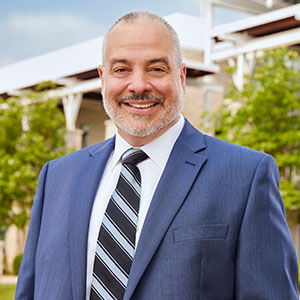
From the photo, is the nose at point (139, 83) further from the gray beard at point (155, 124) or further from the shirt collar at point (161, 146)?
the shirt collar at point (161, 146)

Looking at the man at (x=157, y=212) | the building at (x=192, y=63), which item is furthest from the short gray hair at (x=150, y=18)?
the building at (x=192, y=63)

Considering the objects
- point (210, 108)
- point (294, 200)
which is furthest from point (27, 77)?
point (294, 200)

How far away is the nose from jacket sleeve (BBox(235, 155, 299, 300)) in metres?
0.67

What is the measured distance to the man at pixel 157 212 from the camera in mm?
2541

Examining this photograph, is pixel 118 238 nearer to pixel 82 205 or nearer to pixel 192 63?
pixel 82 205

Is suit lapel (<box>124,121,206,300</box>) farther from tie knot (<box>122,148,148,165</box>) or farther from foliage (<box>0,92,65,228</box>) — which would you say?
foliage (<box>0,92,65,228</box>)

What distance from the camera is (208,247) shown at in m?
2.53

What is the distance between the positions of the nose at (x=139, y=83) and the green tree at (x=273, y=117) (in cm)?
1557

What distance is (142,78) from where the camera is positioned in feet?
9.02

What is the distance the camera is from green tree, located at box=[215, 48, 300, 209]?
1815 cm

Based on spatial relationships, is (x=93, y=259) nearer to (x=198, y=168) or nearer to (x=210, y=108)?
(x=198, y=168)

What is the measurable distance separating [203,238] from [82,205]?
0.68m

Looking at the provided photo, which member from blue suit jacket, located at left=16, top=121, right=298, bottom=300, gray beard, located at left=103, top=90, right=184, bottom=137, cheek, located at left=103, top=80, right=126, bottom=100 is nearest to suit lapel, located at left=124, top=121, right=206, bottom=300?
blue suit jacket, located at left=16, top=121, right=298, bottom=300

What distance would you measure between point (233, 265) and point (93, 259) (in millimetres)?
681
